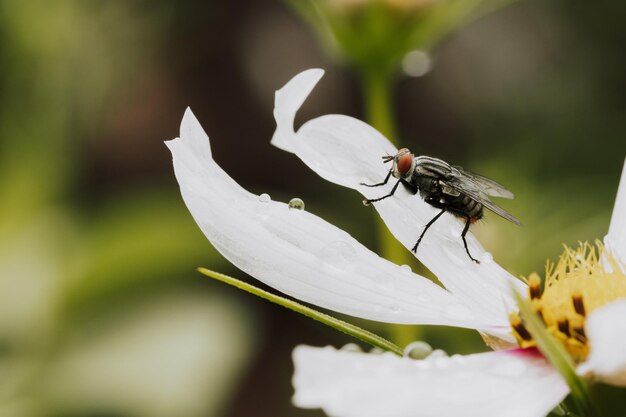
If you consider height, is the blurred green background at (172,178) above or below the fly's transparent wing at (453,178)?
above

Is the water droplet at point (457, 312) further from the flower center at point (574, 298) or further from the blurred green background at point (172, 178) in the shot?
the blurred green background at point (172, 178)

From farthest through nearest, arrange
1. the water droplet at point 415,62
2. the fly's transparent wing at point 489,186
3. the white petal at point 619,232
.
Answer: the water droplet at point 415,62, the fly's transparent wing at point 489,186, the white petal at point 619,232

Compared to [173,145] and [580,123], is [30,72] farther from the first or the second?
[173,145]

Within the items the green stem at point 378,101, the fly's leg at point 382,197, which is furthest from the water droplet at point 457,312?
the green stem at point 378,101

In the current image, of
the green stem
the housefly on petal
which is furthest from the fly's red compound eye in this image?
the green stem

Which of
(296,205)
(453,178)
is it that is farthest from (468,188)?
(296,205)

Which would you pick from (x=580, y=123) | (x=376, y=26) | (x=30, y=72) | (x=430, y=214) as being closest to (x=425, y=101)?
(x=580, y=123)

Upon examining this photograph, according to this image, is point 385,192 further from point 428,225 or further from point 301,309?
point 301,309
